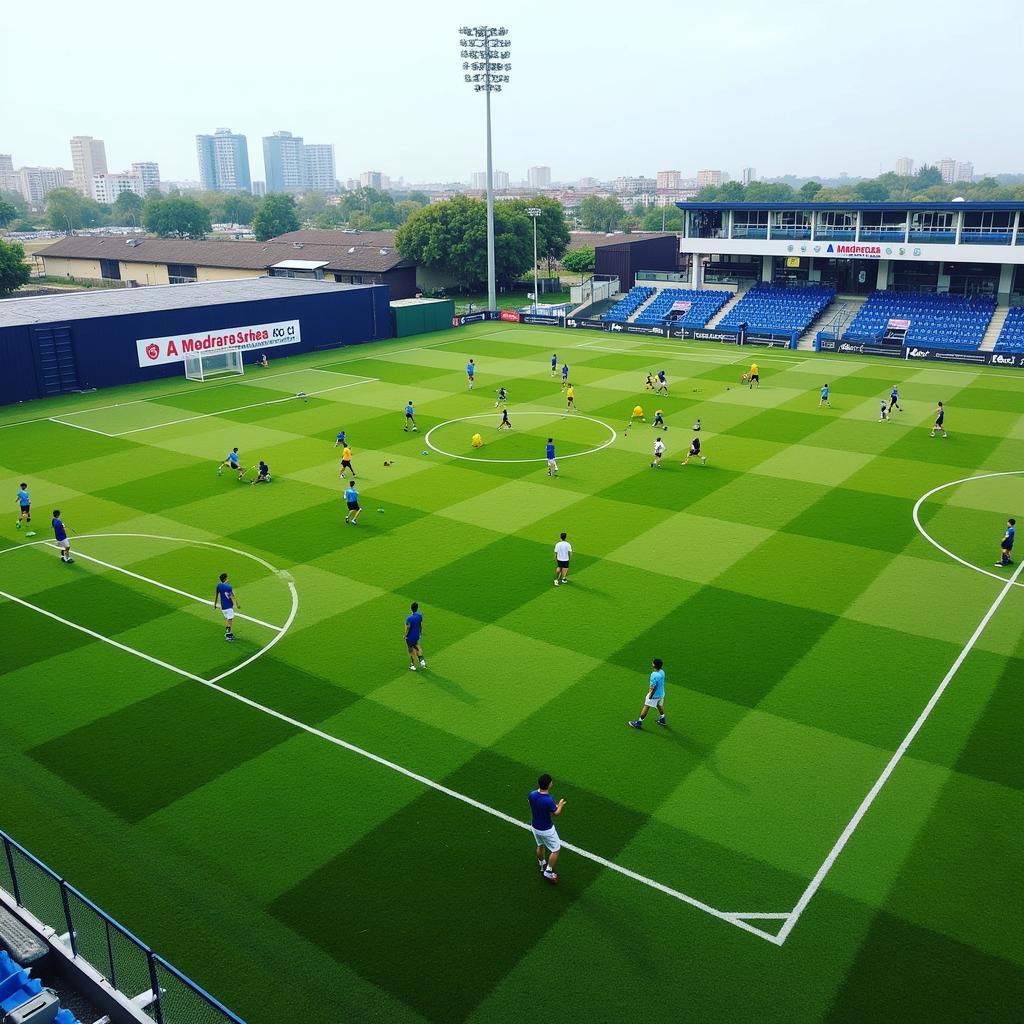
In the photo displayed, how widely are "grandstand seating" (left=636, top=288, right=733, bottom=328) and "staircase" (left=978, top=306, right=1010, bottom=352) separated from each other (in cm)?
2115

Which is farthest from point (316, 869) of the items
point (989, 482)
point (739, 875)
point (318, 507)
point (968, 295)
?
point (968, 295)

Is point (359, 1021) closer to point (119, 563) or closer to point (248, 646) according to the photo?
point (248, 646)

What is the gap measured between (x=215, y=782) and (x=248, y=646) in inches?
228

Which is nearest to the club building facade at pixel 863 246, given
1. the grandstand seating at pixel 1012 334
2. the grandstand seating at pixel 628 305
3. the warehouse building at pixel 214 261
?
the grandstand seating at pixel 1012 334

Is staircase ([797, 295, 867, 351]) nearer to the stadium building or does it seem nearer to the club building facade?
the stadium building

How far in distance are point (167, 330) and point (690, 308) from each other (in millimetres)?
43955

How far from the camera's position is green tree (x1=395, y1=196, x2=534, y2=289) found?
93.1 meters

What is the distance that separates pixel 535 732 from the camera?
63.3 feet

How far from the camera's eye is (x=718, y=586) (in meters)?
26.2

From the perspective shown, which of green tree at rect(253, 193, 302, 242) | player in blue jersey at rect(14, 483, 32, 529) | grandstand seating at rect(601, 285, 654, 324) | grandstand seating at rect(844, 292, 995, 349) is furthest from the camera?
green tree at rect(253, 193, 302, 242)

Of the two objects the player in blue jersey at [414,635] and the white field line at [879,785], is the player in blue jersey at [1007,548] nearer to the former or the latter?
the white field line at [879,785]

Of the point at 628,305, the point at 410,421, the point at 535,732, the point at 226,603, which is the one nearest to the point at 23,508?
the point at 226,603

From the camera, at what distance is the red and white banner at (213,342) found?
56875mm

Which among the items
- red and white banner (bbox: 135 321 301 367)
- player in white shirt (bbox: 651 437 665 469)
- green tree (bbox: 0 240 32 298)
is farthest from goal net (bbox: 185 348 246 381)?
green tree (bbox: 0 240 32 298)
